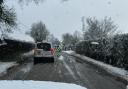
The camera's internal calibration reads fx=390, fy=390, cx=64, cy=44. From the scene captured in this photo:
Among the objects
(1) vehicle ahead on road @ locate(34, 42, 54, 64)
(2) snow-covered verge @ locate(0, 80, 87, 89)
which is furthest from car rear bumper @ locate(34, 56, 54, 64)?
(2) snow-covered verge @ locate(0, 80, 87, 89)

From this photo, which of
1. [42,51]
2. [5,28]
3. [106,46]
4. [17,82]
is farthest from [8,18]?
[17,82]

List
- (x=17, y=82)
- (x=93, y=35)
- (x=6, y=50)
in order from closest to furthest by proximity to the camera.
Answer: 1. (x=17, y=82)
2. (x=6, y=50)
3. (x=93, y=35)

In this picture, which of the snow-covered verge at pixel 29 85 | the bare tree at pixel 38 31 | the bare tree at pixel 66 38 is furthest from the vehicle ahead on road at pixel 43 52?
the bare tree at pixel 66 38

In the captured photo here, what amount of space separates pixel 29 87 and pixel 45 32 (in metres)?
112

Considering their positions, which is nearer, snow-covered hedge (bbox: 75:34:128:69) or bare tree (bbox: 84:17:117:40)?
snow-covered hedge (bbox: 75:34:128:69)

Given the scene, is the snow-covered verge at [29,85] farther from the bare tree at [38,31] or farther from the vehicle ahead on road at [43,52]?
the bare tree at [38,31]

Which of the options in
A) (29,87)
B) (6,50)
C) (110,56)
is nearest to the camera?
(29,87)

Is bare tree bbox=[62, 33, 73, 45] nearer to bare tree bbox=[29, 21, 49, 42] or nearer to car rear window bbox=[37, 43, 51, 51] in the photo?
bare tree bbox=[29, 21, 49, 42]

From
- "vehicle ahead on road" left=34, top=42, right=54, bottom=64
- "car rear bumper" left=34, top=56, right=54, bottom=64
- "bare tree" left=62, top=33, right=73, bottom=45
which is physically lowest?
"car rear bumper" left=34, top=56, right=54, bottom=64

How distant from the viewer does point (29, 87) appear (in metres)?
4.31

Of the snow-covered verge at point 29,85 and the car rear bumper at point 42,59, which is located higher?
the snow-covered verge at point 29,85

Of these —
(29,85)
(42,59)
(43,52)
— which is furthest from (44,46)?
(29,85)

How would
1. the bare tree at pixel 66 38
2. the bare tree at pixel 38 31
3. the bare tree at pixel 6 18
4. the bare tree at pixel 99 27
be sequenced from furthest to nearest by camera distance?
the bare tree at pixel 66 38 → the bare tree at pixel 38 31 → the bare tree at pixel 99 27 → the bare tree at pixel 6 18

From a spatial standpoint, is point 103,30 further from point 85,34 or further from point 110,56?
point 110,56
